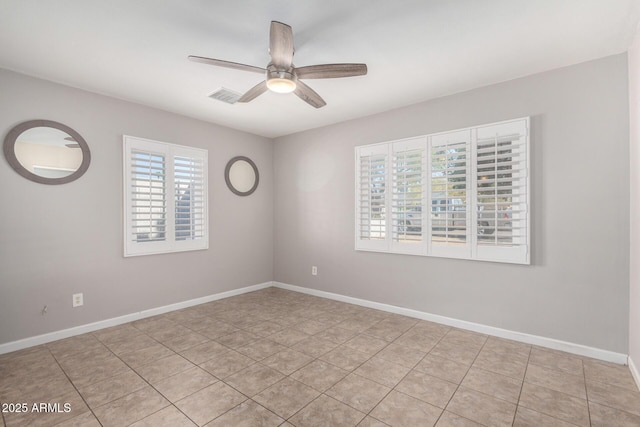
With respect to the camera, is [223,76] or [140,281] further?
[140,281]

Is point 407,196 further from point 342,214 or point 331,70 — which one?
point 331,70

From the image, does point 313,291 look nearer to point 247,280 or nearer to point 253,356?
point 247,280

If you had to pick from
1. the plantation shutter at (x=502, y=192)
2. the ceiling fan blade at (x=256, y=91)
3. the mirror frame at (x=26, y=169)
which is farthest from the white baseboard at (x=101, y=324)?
the plantation shutter at (x=502, y=192)

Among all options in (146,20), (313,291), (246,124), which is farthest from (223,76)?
(313,291)

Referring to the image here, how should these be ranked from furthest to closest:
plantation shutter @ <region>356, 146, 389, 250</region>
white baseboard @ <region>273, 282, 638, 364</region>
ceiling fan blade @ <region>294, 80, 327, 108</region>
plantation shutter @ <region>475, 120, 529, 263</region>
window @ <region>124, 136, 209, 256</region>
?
plantation shutter @ <region>356, 146, 389, 250</region> < window @ <region>124, 136, 209, 256</region> < plantation shutter @ <region>475, 120, 529, 263</region> < white baseboard @ <region>273, 282, 638, 364</region> < ceiling fan blade @ <region>294, 80, 327, 108</region>

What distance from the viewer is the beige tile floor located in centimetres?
186

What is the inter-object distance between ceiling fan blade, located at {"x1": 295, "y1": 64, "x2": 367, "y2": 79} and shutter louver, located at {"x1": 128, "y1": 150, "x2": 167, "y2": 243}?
2399mm

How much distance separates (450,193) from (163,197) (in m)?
3.42

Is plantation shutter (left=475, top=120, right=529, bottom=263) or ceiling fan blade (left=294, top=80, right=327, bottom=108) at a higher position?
ceiling fan blade (left=294, top=80, right=327, bottom=108)

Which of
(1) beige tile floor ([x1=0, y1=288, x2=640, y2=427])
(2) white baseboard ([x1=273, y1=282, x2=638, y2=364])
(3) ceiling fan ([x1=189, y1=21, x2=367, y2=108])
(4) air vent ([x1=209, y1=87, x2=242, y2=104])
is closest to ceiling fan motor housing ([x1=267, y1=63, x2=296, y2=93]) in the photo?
(3) ceiling fan ([x1=189, y1=21, x2=367, y2=108])

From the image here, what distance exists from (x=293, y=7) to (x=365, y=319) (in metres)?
3.15

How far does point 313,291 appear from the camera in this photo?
4637 mm

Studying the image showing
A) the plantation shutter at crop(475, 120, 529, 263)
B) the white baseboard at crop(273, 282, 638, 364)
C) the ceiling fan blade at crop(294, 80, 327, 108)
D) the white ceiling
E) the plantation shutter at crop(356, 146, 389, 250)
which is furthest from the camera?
the plantation shutter at crop(356, 146, 389, 250)

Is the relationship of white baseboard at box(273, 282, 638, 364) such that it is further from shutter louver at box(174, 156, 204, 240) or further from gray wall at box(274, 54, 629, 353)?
shutter louver at box(174, 156, 204, 240)
